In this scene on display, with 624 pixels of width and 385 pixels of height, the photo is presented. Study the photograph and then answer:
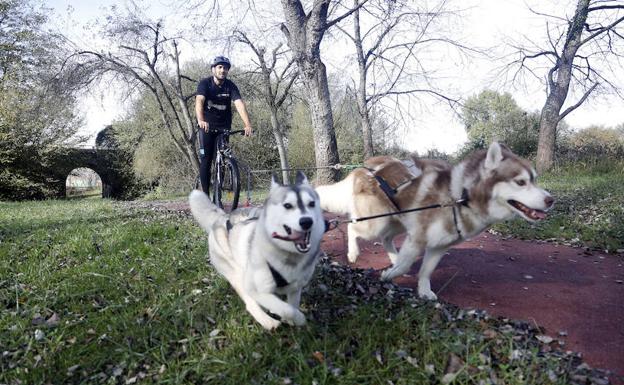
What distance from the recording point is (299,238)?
2564 millimetres

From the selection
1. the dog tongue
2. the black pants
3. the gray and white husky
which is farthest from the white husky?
the black pants

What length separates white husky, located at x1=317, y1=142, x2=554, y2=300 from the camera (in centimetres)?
333

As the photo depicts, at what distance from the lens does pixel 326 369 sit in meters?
2.46

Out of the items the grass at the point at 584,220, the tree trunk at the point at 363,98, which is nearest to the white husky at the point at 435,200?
the grass at the point at 584,220

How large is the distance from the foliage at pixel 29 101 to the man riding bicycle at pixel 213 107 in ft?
49.8

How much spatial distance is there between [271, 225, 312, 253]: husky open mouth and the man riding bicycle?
13.3 ft

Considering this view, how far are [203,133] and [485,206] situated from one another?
445cm

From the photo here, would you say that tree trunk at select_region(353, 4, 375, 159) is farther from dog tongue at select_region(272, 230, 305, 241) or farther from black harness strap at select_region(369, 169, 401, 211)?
dog tongue at select_region(272, 230, 305, 241)

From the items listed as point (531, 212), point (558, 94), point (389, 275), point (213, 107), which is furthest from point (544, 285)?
point (558, 94)

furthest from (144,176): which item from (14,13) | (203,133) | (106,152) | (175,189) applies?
(203,133)

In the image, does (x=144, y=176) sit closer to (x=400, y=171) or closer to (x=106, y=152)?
(x=106, y=152)

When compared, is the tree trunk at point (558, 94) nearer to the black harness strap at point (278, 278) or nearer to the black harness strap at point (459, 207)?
the black harness strap at point (459, 207)

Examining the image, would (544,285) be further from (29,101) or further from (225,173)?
(29,101)

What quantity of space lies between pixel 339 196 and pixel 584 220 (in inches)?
207
